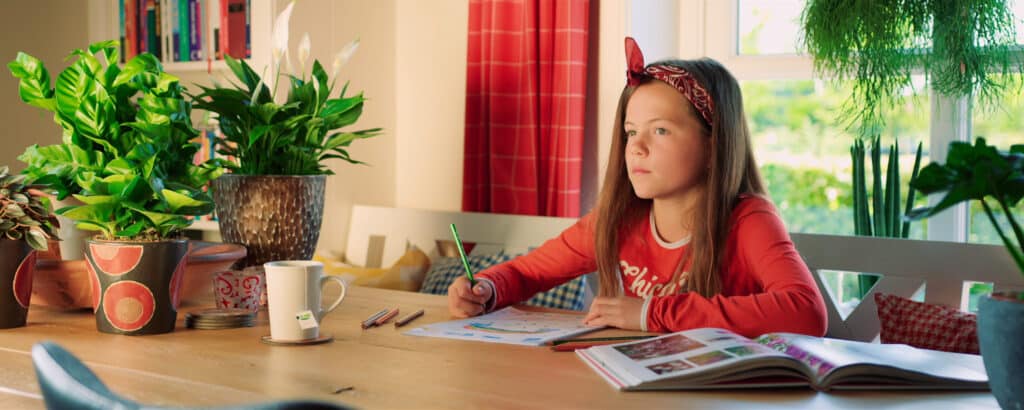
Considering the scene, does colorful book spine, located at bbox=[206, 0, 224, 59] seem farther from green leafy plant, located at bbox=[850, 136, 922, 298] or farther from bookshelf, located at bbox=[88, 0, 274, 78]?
green leafy plant, located at bbox=[850, 136, 922, 298]

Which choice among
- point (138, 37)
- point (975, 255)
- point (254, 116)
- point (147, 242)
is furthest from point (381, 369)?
point (138, 37)

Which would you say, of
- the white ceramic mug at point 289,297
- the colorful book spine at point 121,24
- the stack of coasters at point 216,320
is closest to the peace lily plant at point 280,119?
the stack of coasters at point 216,320

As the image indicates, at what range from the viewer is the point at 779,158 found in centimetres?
320

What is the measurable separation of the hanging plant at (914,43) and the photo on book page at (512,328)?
1.03 m

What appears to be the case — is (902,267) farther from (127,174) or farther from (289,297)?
(127,174)

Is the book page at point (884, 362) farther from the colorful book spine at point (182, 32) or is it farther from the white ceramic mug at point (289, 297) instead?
the colorful book spine at point (182, 32)

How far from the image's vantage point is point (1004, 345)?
3.16 feet

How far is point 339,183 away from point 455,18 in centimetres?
66

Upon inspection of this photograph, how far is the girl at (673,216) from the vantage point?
187cm

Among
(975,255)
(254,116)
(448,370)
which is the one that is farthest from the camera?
(975,255)

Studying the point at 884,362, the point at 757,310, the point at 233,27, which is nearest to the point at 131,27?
the point at 233,27

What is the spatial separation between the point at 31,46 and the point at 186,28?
2.24 ft

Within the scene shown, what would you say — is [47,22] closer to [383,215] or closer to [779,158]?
[383,215]

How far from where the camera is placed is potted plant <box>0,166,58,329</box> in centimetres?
145
